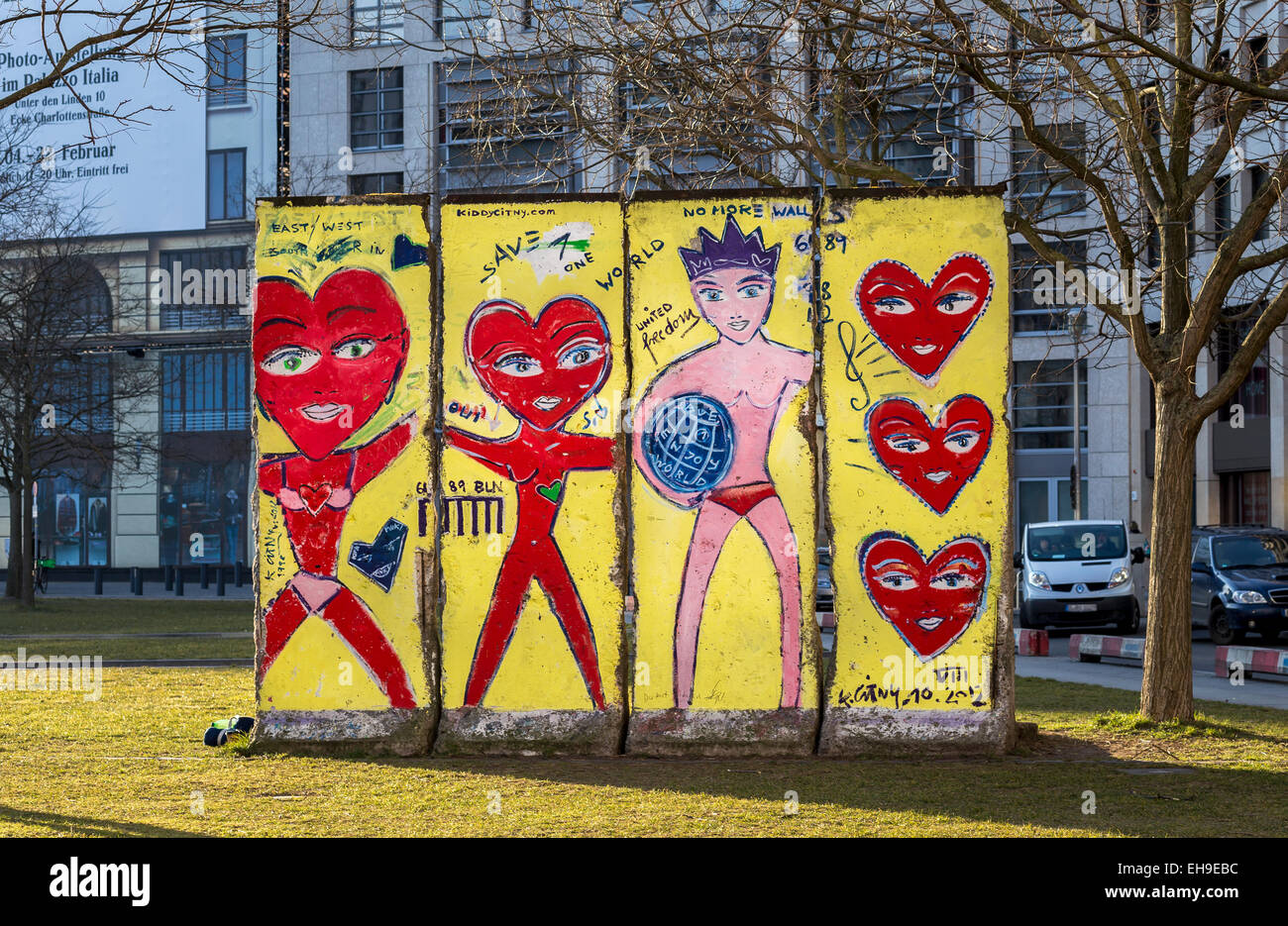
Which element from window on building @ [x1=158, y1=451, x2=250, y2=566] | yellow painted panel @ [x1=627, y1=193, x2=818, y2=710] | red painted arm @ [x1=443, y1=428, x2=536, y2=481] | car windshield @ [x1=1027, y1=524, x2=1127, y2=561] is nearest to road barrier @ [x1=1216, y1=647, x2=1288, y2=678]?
car windshield @ [x1=1027, y1=524, x2=1127, y2=561]

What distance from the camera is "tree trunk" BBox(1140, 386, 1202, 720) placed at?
1183 centimetres

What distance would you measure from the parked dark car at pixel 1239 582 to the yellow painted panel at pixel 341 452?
1309 centimetres

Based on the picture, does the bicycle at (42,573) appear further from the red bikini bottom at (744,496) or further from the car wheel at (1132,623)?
the red bikini bottom at (744,496)

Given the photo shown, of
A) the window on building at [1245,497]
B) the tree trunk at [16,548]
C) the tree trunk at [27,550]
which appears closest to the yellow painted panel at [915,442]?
the tree trunk at [27,550]

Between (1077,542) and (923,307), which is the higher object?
(923,307)

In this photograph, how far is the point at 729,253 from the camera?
1095cm

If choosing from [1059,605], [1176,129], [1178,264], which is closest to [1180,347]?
[1178,264]

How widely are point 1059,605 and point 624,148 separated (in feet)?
42.2

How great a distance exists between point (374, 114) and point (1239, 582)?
31304 mm

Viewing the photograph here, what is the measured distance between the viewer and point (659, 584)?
1077cm

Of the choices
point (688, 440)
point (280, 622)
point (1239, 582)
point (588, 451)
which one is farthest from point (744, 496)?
point (1239, 582)

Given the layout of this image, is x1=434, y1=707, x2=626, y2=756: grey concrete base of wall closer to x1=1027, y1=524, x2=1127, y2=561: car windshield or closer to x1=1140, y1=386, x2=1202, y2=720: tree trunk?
x1=1140, y1=386, x2=1202, y2=720: tree trunk

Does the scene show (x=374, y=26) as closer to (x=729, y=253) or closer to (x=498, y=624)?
(x=729, y=253)

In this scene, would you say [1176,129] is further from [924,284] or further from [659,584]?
[659,584]
